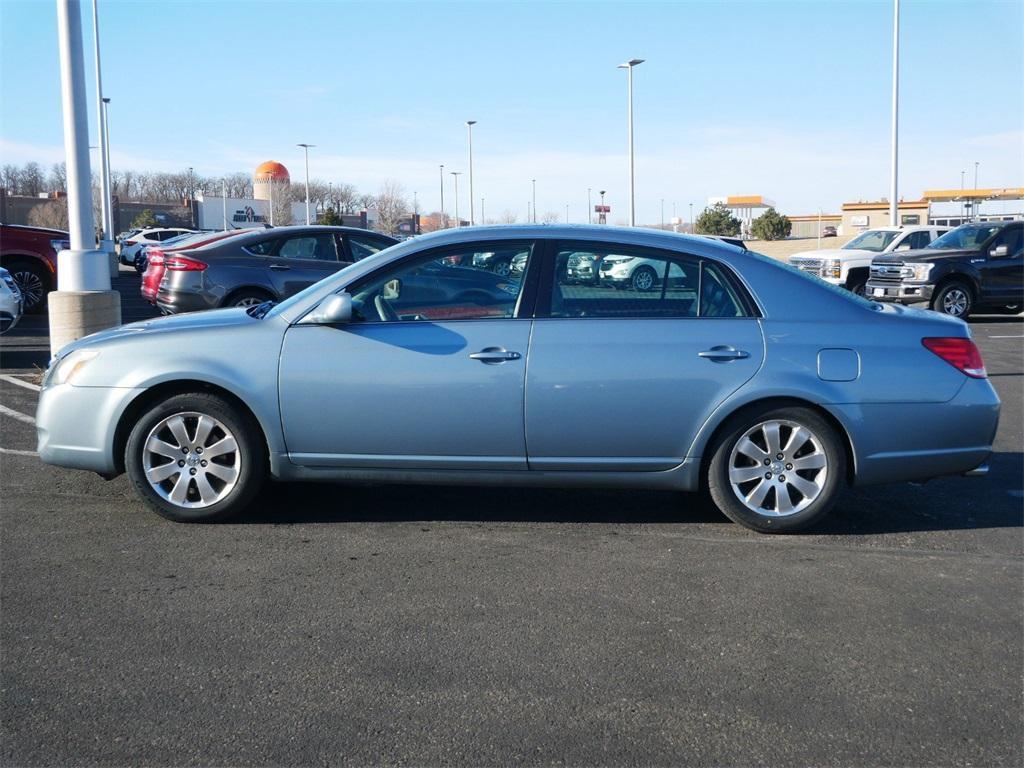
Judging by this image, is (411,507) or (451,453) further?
(411,507)

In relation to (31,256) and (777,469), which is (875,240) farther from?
(777,469)

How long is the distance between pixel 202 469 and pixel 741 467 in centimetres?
284

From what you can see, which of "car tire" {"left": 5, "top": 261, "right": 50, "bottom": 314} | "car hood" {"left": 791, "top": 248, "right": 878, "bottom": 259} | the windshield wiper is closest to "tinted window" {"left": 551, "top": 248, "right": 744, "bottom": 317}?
the windshield wiper

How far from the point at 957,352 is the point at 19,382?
882 cm

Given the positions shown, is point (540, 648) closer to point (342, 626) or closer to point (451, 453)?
point (342, 626)

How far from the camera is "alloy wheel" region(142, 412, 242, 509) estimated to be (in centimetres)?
549

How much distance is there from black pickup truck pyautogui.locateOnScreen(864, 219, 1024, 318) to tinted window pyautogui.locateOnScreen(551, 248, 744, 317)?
47.5 feet

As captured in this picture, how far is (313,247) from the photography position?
1352 cm

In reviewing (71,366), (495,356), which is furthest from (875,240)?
(71,366)

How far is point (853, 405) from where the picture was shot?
5.37 m

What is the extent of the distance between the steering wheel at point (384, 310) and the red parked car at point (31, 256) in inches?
480

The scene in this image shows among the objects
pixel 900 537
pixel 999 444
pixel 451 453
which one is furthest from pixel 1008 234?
pixel 451 453

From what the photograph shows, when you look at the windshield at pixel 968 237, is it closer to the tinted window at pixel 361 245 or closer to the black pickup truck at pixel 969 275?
the black pickup truck at pixel 969 275

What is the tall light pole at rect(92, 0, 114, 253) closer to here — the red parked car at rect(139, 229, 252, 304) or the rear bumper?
the red parked car at rect(139, 229, 252, 304)
